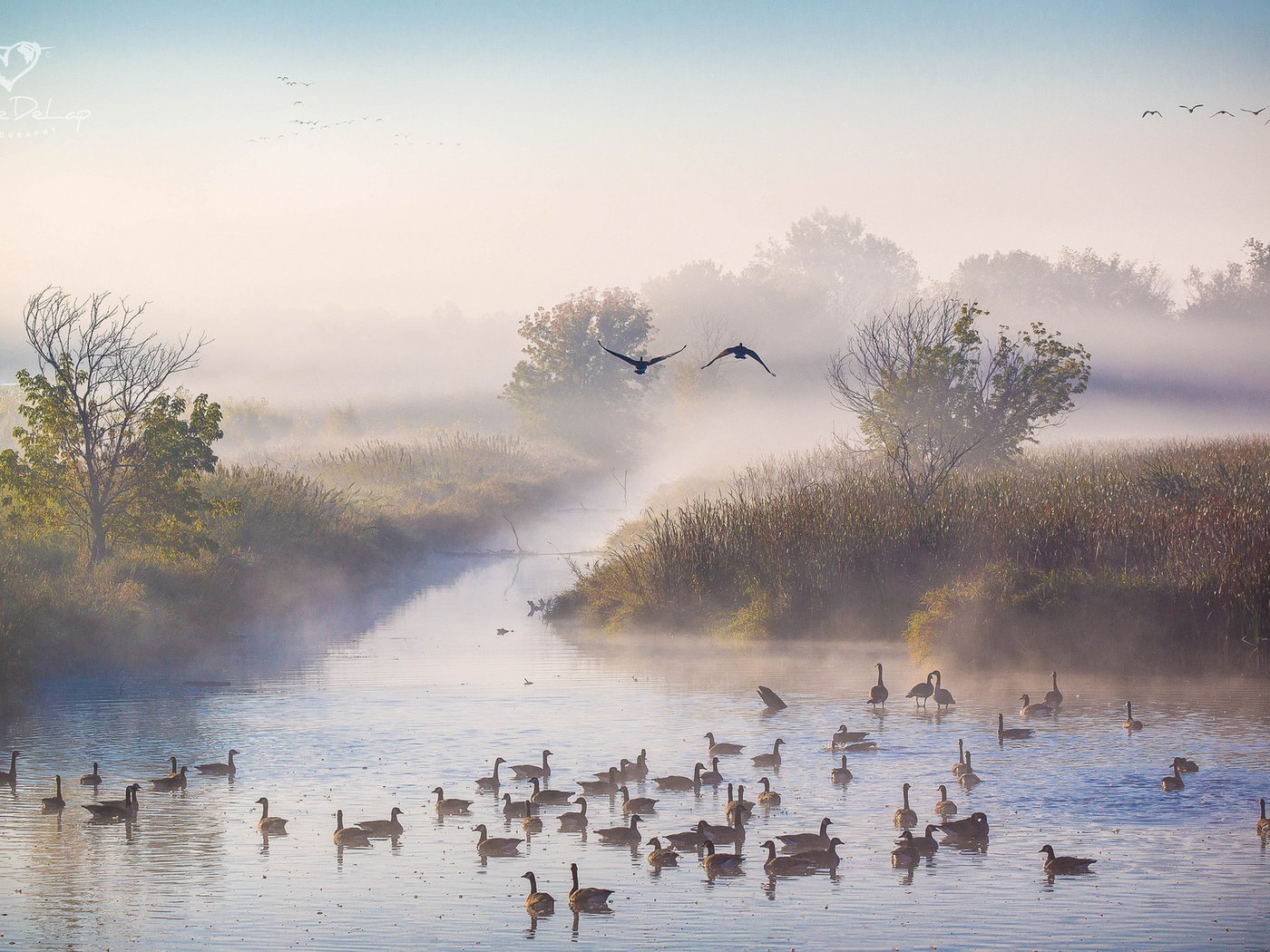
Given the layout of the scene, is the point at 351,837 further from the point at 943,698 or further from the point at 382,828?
the point at 943,698

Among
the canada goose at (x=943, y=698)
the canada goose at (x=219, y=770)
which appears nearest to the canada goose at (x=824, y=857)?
the canada goose at (x=219, y=770)

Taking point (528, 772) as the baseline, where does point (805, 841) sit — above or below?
below

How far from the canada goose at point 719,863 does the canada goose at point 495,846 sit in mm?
2215

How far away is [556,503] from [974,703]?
55392 mm

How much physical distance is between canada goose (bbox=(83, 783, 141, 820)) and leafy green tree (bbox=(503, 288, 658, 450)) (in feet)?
271

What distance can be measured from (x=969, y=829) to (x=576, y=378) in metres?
86.8

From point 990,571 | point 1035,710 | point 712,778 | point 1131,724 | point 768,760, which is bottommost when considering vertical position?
point 712,778

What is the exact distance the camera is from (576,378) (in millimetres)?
101750

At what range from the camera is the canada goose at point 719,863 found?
15.1m

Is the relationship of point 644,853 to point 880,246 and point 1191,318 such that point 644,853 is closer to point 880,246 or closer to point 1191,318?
point 1191,318

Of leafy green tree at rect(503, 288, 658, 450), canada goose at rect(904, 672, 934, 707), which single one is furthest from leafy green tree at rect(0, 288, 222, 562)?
leafy green tree at rect(503, 288, 658, 450)

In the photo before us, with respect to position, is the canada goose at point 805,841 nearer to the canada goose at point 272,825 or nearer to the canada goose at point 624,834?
the canada goose at point 624,834

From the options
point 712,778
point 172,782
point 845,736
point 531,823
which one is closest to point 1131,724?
point 845,736

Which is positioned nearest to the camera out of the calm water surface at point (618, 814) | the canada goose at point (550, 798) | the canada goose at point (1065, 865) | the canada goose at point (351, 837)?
the calm water surface at point (618, 814)
